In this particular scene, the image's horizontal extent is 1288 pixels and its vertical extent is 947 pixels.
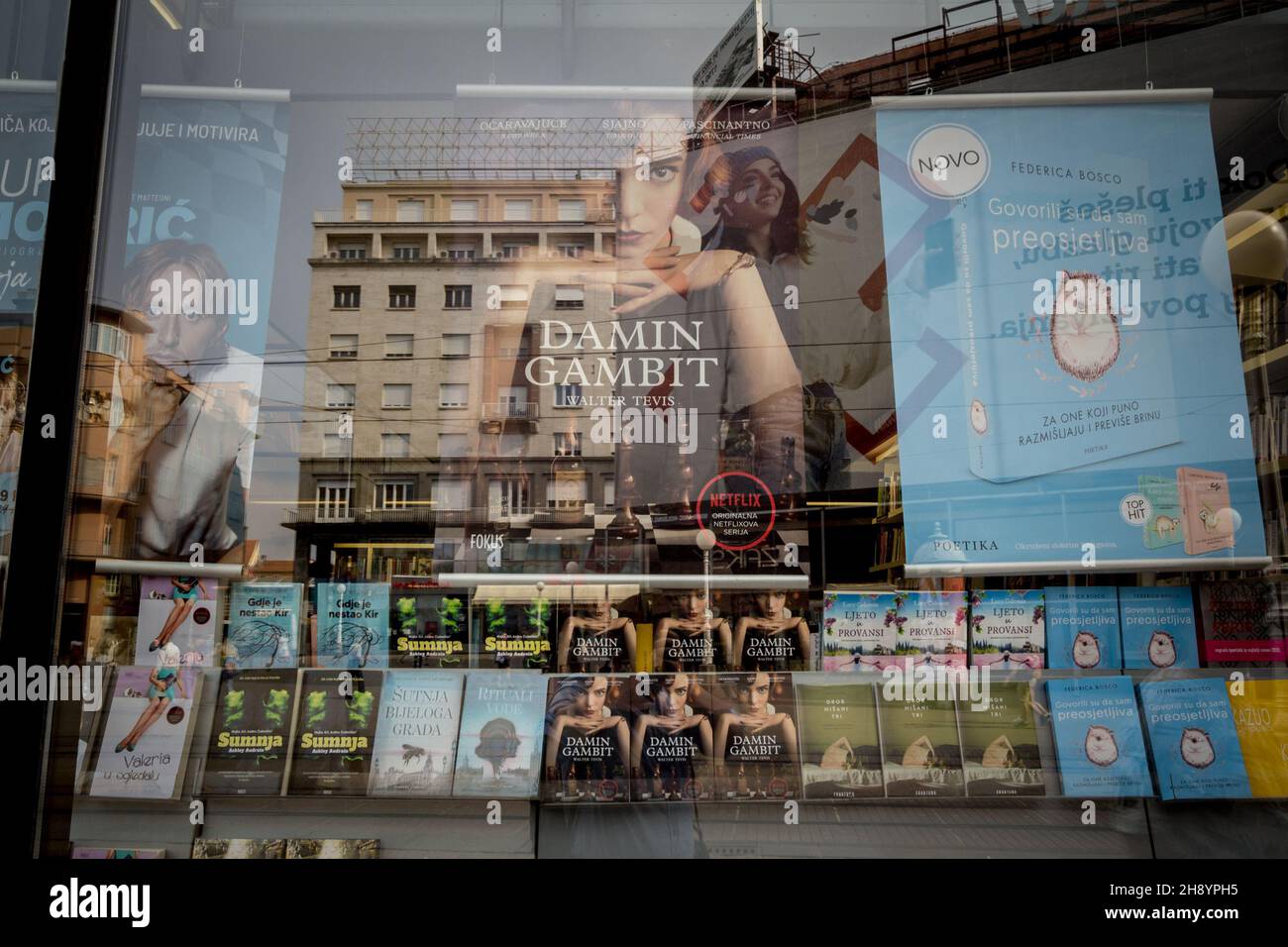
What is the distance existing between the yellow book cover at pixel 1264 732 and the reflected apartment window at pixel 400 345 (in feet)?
11.3

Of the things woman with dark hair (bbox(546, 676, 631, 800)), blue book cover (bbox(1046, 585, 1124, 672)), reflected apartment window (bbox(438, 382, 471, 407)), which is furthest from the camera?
reflected apartment window (bbox(438, 382, 471, 407))

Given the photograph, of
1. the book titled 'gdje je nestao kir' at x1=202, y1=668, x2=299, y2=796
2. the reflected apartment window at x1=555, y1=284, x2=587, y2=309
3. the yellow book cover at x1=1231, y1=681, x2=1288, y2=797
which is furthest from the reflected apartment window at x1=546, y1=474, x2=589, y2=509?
the yellow book cover at x1=1231, y1=681, x2=1288, y2=797

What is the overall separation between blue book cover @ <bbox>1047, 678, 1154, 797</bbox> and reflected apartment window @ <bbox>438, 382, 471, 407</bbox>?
2540mm

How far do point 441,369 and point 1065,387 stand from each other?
246cm

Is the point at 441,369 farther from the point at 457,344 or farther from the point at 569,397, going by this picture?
the point at 569,397

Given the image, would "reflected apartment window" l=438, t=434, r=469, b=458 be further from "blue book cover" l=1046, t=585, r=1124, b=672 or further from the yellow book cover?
the yellow book cover

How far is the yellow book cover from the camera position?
3.35m

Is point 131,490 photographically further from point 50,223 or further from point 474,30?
point 474,30

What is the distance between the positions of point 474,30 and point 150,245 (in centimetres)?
157

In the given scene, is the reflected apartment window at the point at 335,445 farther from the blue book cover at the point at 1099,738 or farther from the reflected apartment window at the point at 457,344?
the blue book cover at the point at 1099,738

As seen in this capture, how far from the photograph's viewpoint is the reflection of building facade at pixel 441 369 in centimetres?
371

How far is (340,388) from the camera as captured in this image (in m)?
3.79
